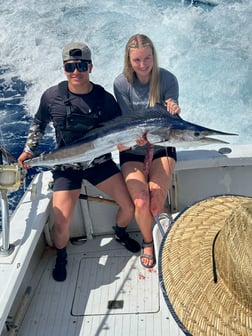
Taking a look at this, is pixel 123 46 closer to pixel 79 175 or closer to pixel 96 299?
pixel 79 175

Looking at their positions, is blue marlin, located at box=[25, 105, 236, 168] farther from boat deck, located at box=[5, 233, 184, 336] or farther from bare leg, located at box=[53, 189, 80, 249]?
boat deck, located at box=[5, 233, 184, 336]

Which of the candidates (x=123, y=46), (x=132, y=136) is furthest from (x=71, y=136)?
(x=123, y=46)

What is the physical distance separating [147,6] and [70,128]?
8.48m

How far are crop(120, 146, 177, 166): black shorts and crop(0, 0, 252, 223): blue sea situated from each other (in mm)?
3370

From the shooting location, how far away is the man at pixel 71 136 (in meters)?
2.83

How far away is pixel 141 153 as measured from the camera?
3020 millimetres

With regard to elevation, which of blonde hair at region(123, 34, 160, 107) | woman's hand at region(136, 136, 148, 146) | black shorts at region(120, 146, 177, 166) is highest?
blonde hair at region(123, 34, 160, 107)

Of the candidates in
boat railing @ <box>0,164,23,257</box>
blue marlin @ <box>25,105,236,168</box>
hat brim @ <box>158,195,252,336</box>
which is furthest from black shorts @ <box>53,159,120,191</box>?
hat brim @ <box>158,195,252,336</box>

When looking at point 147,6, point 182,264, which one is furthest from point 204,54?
point 182,264


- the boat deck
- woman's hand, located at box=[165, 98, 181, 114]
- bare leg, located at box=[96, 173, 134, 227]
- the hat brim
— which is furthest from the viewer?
bare leg, located at box=[96, 173, 134, 227]

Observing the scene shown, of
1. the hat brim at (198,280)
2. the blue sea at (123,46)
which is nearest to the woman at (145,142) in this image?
the hat brim at (198,280)

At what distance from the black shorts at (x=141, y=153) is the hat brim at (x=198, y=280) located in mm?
1010

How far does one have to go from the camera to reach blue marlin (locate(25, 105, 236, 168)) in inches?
106

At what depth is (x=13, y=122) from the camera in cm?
704
